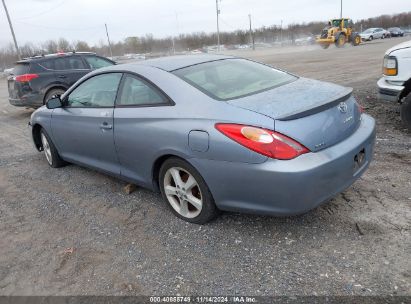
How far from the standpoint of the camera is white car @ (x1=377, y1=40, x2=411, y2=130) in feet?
17.4

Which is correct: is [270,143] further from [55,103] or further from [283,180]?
[55,103]

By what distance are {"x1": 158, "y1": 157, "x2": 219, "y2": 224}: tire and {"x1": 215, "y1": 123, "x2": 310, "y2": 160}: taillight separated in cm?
60

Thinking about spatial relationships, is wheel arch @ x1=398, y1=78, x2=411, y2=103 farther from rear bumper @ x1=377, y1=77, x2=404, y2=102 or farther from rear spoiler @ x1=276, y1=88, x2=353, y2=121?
rear spoiler @ x1=276, y1=88, x2=353, y2=121

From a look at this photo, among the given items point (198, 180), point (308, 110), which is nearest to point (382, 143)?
point (308, 110)

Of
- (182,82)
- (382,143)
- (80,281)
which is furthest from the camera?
(382,143)

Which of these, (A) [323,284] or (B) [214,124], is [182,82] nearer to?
(B) [214,124]

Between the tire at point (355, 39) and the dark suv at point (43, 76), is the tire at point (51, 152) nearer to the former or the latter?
the dark suv at point (43, 76)

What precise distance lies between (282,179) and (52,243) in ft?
7.10

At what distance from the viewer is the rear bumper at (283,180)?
2.71m

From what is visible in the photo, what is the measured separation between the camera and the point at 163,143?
131 inches

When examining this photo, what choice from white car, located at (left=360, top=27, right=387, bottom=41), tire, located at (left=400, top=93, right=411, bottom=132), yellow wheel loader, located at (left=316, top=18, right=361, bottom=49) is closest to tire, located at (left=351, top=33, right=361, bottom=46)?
yellow wheel loader, located at (left=316, top=18, right=361, bottom=49)

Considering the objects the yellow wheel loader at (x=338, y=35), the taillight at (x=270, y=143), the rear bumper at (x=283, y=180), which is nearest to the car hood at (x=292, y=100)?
the taillight at (x=270, y=143)

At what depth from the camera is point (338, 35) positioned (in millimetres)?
32906

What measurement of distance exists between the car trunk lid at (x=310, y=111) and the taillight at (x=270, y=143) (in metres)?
0.05
